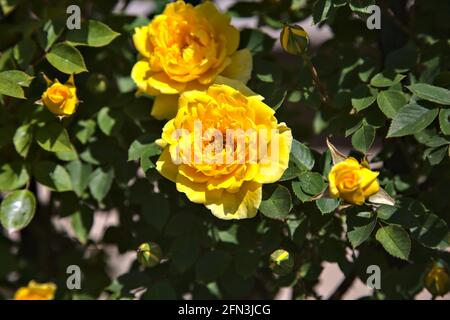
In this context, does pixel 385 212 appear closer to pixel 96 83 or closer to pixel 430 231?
pixel 430 231

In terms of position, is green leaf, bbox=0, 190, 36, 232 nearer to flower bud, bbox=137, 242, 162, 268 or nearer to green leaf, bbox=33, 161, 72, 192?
green leaf, bbox=33, 161, 72, 192

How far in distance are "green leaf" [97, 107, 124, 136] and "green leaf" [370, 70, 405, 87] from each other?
1.53 ft

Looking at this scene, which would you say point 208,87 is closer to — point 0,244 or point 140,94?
point 140,94

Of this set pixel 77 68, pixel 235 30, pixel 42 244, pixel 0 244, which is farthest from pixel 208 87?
pixel 42 244

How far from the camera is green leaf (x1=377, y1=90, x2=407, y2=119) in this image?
112 cm

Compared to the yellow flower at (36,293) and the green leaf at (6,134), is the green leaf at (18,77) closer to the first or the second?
the green leaf at (6,134)

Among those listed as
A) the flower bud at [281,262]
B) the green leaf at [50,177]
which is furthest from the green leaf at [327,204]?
the green leaf at [50,177]

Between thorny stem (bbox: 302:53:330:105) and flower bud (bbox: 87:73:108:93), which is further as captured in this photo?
flower bud (bbox: 87:73:108:93)

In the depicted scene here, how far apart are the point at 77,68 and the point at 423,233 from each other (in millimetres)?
630

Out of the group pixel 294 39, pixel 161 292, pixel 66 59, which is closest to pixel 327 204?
pixel 294 39

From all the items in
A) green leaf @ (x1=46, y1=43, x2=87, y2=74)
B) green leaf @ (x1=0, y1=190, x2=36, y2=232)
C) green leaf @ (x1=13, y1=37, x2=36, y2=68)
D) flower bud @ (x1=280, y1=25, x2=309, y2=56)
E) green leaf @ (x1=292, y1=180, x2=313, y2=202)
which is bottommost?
green leaf @ (x1=0, y1=190, x2=36, y2=232)

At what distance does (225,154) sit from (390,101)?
315mm

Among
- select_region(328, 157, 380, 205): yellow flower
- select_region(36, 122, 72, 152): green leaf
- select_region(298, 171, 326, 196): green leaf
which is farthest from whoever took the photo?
select_region(36, 122, 72, 152): green leaf

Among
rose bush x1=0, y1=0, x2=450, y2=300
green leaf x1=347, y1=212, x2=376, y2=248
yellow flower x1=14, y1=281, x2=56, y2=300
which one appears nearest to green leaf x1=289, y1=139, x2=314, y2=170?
rose bush x1=0, y1=0, x2=450, y2=300
